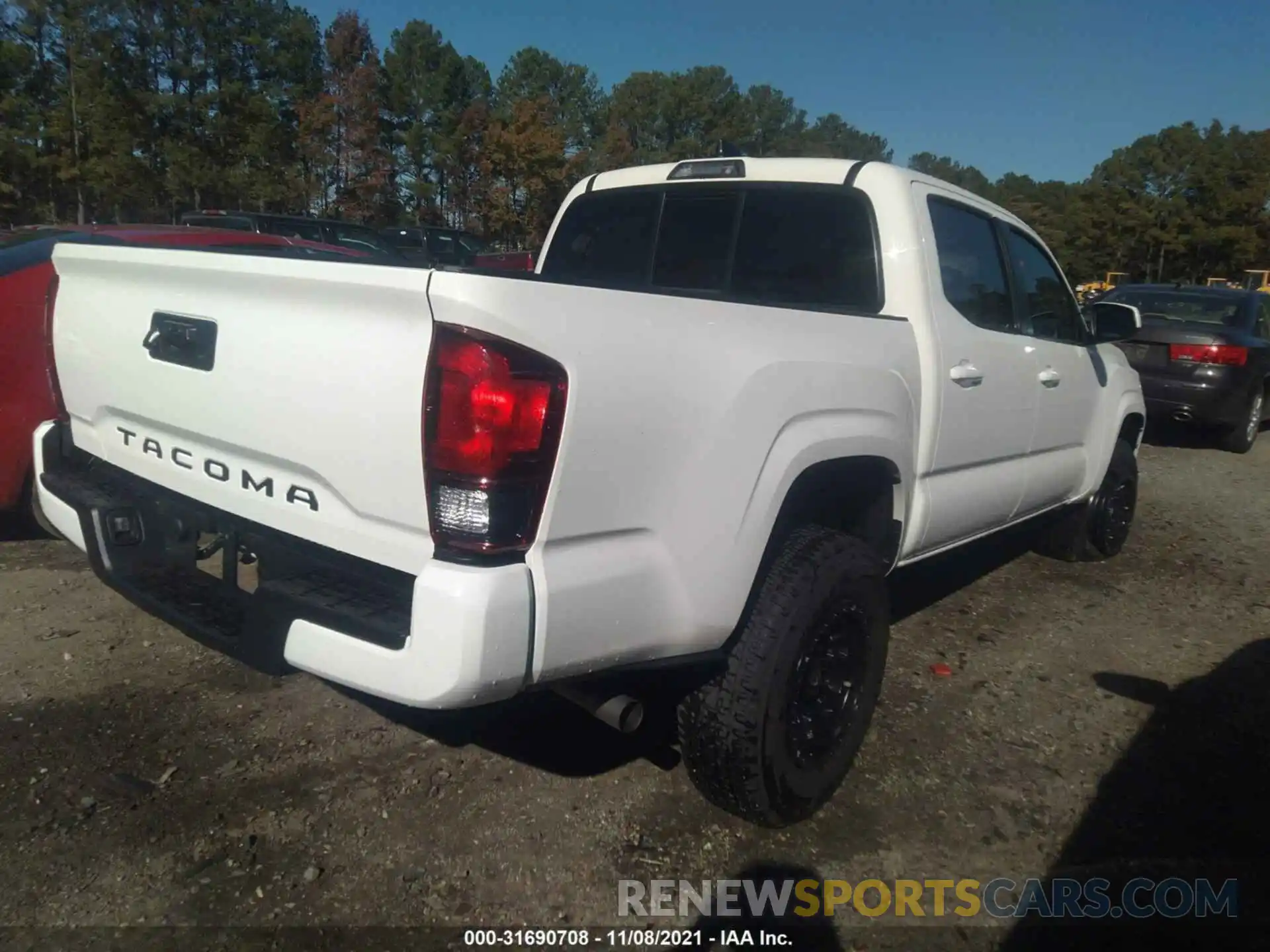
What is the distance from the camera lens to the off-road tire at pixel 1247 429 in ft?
29.0

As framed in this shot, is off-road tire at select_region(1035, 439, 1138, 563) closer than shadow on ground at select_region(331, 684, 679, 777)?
No

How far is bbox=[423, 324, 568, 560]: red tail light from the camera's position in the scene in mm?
1788

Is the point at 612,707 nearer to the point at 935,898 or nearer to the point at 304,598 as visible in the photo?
the point at 304,598

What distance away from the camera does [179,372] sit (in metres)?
2.32

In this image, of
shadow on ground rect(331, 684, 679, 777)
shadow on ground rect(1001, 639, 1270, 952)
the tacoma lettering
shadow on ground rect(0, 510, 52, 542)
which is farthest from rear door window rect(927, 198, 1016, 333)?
shadow on ground rect(0, 510, 52, 542)

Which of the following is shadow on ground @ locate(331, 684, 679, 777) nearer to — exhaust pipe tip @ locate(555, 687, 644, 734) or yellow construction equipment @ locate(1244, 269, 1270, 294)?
exhaust pipe tip @ locate(555, 687, 644, 734)

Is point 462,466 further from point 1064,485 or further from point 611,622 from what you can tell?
point 1064,485

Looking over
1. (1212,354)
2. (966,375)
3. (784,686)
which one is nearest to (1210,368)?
(1212,354)

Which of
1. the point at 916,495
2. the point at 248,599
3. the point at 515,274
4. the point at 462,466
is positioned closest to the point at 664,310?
the point at 515,274

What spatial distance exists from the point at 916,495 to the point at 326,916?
221cm

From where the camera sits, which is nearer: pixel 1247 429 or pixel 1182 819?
pixel 1182 819

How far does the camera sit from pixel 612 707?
218 centimetres

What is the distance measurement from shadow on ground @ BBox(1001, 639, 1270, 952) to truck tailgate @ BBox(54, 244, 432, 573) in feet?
6.37

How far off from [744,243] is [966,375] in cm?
94
